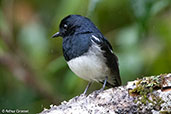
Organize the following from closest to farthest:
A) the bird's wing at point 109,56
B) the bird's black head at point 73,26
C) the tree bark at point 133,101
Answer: the tree bark at point 133,101, the bird's wing at point 109,56, the bird's black head at point 73,26

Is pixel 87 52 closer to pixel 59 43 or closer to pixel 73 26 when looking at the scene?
pixel 73 26

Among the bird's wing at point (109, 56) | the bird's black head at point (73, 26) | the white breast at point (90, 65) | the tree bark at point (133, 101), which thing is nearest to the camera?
the tree bark at point (133, 101)

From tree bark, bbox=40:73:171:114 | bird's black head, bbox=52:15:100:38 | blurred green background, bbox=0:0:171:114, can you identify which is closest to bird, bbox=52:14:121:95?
bird's black head, bbox=52:15:100:38

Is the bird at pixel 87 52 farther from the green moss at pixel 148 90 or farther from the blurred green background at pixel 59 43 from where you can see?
the green moss at pixel 148 90

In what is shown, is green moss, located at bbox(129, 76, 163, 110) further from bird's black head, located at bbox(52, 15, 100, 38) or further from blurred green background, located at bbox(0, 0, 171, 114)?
bird's black head, located at bbox(52, 15, 100, 38)

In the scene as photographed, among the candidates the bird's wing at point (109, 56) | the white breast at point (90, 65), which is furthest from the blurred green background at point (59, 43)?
the white breast at point (90, 65)
